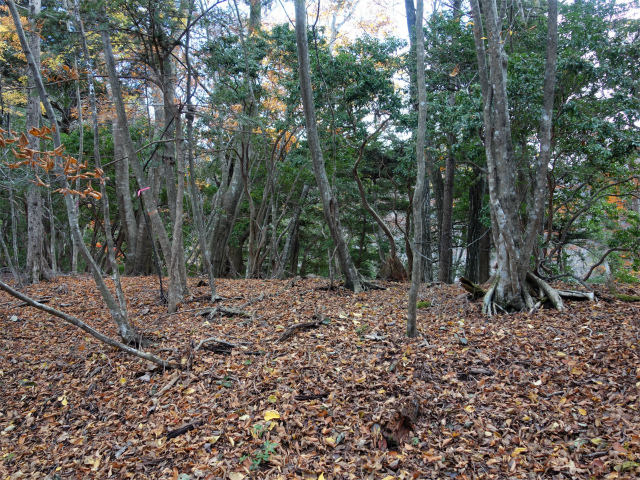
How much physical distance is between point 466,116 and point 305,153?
13.5ft

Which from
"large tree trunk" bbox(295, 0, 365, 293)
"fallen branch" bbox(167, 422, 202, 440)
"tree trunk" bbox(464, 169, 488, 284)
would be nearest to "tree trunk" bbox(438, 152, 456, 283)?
"tree trunk" bbox(464, 169, 488, 284)

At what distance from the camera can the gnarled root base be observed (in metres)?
5.78

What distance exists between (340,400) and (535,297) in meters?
4.03

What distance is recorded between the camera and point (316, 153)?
23.0 feet

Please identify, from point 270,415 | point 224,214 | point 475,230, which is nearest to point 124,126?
point 270,415

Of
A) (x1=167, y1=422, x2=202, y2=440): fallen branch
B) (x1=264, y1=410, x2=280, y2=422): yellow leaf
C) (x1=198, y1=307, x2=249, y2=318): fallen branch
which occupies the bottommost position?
(x1=167, y1=422, x2=202, y2=440): fallen branch

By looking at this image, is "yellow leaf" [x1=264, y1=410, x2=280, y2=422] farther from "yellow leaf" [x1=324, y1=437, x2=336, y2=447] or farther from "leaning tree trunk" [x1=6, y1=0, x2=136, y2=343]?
"leaning tree trunk" [x1=6, y1=0, x2=136, y2=343]

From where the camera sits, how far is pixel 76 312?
7.22m

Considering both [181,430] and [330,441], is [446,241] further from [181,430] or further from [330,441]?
[181,430]

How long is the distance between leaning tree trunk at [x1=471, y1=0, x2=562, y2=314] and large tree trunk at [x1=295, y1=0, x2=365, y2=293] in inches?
101

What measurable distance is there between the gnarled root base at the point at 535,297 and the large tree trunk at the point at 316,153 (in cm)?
252

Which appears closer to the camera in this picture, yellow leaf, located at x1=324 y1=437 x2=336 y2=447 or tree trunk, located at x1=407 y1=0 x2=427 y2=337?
yellow leaf, located at x1=324 y1=437 x2=336 y2=447

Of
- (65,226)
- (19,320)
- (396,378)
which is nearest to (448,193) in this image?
(396,378)

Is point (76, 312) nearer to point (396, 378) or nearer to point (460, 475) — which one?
point (396, 378)
